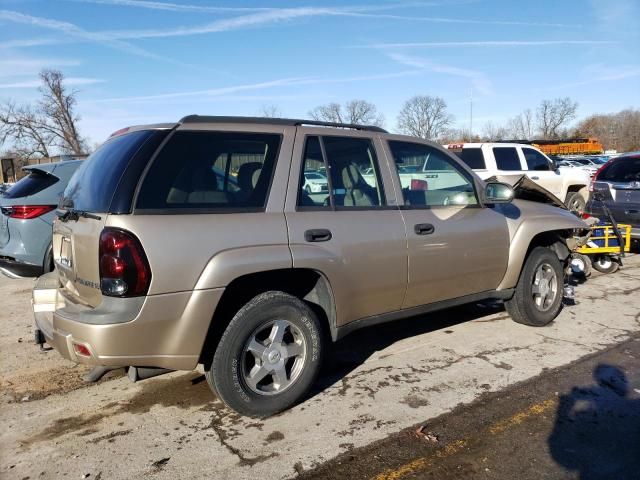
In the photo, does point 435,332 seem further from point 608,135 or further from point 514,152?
point 608,135

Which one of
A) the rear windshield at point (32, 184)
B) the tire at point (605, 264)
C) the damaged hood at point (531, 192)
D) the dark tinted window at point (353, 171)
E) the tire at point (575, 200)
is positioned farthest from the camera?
the tire at point (575, 200)

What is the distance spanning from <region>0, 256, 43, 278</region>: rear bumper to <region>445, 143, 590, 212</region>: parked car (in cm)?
919

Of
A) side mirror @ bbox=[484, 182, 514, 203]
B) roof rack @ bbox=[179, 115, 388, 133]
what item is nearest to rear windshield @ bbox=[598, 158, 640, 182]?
side mirror @ bbox=[484, 182, 514, 203]

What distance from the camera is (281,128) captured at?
139 inches

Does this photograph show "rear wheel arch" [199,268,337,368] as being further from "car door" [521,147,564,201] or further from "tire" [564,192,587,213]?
"tire" [564,192,587,213]

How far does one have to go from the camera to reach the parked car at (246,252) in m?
2.87

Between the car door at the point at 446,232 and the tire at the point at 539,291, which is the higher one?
the car door at the point at 446,232

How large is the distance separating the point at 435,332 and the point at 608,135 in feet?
361

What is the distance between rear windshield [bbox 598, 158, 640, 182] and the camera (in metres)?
8.56

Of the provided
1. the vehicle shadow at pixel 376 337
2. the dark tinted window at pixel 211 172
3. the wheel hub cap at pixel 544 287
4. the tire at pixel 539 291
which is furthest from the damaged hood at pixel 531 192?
the dark tinted window at pixel 211 172

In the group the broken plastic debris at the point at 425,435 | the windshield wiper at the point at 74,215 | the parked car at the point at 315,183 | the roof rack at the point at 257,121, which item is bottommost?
the broken plastic debris at the point at 425,435

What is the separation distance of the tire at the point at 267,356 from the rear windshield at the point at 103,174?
1.07 metres

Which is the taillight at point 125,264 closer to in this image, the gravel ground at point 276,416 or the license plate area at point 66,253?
the license plate area at point 66,253

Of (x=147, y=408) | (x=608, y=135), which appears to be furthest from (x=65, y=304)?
(x=608, y=135)
